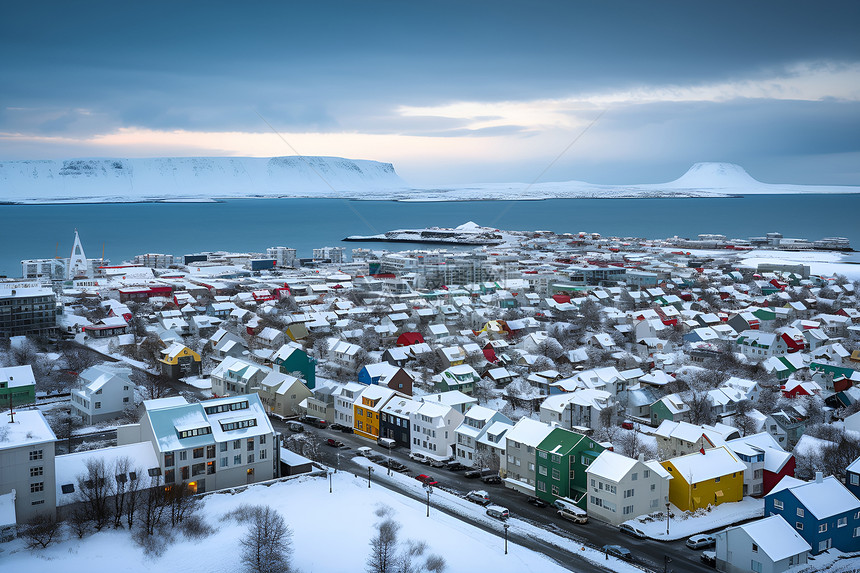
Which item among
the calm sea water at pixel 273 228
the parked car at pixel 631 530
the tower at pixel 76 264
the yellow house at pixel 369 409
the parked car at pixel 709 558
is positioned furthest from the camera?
the calm sea water at pixel 273 228

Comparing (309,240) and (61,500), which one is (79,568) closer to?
(61,500)

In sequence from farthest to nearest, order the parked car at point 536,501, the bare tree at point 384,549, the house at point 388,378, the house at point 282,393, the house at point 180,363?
the house at point 180,363, the house at point 388,378, the house at point 282,393, the parked car at point 536,501, the bare tree at point 384,549

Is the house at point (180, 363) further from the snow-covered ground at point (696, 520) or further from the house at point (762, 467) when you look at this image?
the house at point (762, 467)

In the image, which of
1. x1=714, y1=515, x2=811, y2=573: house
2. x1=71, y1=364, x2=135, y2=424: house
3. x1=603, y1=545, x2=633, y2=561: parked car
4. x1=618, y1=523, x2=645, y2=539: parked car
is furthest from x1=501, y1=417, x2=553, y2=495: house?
x1=71, y1=364, x2=135, y2=424: house

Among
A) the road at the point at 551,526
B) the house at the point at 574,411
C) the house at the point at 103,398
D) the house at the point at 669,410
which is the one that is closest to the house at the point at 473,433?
the road at the point at 551,526

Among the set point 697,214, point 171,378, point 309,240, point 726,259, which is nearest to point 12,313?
point 171,378

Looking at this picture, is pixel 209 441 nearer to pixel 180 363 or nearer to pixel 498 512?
pixel 498 512
